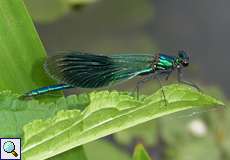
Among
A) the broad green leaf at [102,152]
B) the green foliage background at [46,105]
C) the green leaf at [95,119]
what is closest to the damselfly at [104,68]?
the green foliage background at [46,105]

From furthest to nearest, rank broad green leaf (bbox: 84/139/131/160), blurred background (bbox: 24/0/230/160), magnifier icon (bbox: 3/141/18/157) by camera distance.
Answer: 1. blurred background (bbox: 24/0/230/160)
2. broad green leaf (bbox: 84/139/131/160)
3. magnifier icon (bbox: 3/141/18/157)

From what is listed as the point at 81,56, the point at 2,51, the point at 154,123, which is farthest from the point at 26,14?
the point at 154,123

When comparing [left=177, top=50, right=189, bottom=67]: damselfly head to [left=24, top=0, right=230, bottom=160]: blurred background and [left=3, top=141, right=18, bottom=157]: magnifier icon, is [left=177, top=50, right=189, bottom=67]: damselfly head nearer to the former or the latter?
[left=3, top=141, right=18, bottom=157]: magnifier icon

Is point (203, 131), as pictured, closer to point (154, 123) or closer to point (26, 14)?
point (154, 123)

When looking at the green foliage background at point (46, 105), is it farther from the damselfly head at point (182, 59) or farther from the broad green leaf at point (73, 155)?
the damselfly head at point (182, 59)

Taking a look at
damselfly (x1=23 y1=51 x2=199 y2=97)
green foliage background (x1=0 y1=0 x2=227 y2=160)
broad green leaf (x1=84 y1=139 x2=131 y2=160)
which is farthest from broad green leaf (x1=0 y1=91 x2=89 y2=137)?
broad green leaf (x1=84 y1=139 x2=131 y2=160)

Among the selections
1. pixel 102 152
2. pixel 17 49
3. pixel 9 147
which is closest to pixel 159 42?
pixel 102 152

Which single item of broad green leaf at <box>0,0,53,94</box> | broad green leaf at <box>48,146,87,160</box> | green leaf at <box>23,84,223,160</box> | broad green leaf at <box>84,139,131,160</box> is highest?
broad green leaf at <box>84,139,131,160</box>
